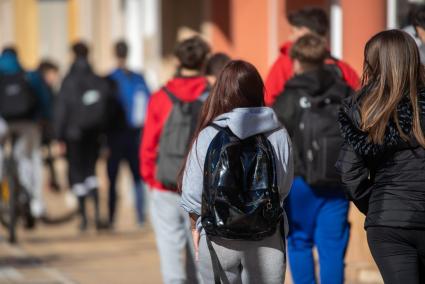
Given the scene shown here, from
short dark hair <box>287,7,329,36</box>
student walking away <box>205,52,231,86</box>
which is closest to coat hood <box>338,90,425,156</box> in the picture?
short dark hair <box>287,7,329,36</box>

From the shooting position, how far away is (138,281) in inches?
381

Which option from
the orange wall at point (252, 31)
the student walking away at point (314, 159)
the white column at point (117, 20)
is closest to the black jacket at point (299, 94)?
the student walking away at point (314, 159)

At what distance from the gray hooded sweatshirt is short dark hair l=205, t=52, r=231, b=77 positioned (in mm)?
2127

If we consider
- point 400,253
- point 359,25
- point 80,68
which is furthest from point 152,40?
point 400,253

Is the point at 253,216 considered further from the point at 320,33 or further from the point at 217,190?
the point at 320,33

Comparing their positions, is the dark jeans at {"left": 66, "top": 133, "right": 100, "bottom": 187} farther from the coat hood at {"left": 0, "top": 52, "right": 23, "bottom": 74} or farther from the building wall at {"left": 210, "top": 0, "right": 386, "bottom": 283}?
the building wall at {"left": 210, "top": 0, "right": 386, "bottom": 283}

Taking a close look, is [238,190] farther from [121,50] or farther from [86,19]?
[86,19]

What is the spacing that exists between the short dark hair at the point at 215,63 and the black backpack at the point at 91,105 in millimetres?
5157

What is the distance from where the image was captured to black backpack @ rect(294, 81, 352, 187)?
674 centimetres

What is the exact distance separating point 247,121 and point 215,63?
7.55 feet

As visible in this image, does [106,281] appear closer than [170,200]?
No

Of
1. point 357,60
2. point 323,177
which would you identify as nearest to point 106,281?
point 357,60

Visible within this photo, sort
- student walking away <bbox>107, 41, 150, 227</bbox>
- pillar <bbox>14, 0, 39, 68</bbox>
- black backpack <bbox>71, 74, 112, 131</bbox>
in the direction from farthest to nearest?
pillar <bbox>14, 0, 39, 68</bbox> → student walking away <bbox>107, 41, 150, 227</bbox> → black backpack <bbox>71, 74, 112, 131</bbox>

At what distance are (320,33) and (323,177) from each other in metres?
1.15
